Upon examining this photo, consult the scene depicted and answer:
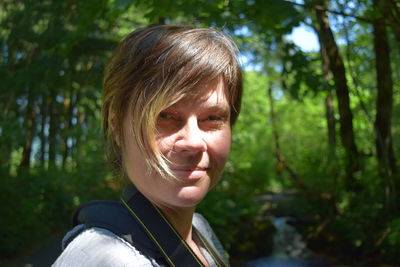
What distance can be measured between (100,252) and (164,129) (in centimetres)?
30

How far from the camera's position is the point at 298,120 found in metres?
15.5

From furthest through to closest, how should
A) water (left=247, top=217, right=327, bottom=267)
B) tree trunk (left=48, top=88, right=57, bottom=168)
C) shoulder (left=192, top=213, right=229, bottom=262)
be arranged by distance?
1. tree trunk (left=48, top=88, right=57, bottom=168)
2. water (left=247, top=217, right=327, bottom=267)
3. shoulder (left=192, top=213, right=229, bottom=262)

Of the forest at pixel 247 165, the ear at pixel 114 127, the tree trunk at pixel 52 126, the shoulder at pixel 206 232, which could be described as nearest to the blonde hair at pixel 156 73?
the ear at pixel 114 127

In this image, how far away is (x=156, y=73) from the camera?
967 millimetres

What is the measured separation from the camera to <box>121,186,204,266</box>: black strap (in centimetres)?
93

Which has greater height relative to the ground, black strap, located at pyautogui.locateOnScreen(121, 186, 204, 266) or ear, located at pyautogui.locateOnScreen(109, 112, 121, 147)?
ear, located at pyautogui.locateOnScreen(109, 112, 121, 147)

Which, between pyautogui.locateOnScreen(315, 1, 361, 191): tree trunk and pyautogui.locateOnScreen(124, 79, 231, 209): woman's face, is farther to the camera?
pyautogui.locateOnScreen(315, 1, 361, 191): tree trunk

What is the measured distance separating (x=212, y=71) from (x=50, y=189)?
8268mm

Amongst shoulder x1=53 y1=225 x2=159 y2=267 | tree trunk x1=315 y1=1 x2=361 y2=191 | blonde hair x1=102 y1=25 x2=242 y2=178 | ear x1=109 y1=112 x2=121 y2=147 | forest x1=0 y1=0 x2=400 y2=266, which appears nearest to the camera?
shoulder x1=53 y1=225 x2=159 y2=267

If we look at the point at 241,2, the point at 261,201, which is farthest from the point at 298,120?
the point at 241,2

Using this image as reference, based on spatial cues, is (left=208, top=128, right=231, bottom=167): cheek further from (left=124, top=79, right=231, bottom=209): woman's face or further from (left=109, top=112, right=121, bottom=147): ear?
(left=109, top=112, right=121, bottom=147): ear

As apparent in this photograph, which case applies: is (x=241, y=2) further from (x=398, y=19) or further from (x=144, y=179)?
(x=144, y=179)

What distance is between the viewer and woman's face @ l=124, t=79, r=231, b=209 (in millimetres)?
974

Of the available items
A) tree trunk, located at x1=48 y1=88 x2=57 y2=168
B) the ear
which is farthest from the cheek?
tree trunk, located at x1=48 y1=88 x2=57 y2=168
